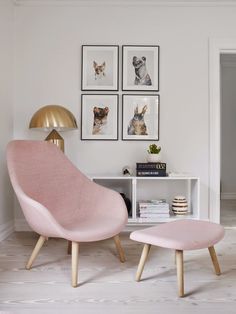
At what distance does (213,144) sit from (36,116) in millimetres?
1820

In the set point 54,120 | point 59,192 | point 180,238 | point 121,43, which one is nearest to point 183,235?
point 180,238

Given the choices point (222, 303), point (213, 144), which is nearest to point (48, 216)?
point (222, 303)

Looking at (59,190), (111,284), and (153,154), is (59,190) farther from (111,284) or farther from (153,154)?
(153,154)

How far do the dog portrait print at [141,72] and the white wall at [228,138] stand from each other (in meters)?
2.80

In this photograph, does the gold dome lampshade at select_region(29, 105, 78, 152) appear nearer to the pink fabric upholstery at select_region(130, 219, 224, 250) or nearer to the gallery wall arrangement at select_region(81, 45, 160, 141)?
the gallery wall arrangement at select_region(81, 45, 160, 141)

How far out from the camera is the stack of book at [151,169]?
3145mm

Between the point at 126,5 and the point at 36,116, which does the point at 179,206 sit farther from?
the point at 126,5

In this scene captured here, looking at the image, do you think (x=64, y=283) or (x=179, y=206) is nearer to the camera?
(x=64, y=283)

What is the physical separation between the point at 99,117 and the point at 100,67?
20.7 inches

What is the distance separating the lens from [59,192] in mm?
2549

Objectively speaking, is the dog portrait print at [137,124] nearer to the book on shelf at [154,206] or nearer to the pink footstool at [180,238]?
the book on shelf at [154,206]

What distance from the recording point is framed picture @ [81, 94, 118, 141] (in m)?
3.43

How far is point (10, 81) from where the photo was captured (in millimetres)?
3328

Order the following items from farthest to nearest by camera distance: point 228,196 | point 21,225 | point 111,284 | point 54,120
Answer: point 228,196, point 21,225, point 54,120, point 111,284
